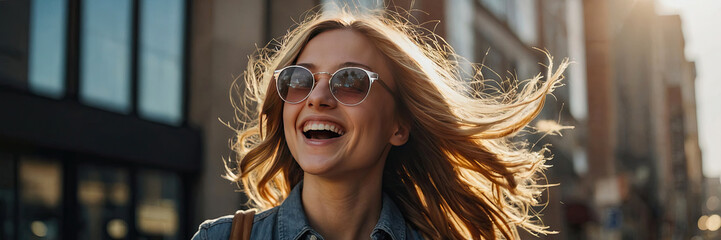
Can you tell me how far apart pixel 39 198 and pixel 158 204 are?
7.46 ft

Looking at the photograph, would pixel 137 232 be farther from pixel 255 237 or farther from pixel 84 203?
pixel 255 237

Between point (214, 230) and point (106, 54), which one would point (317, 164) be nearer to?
point (214, 230)

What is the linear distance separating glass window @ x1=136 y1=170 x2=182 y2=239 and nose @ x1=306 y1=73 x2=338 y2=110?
28.1ft

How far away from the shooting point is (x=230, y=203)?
11.7 meters

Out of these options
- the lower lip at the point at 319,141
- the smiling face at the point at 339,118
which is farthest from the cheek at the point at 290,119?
the lower lip at the point at 319,141

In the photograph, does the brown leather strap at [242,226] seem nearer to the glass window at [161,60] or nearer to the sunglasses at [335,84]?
the sunglasses at [335,84]

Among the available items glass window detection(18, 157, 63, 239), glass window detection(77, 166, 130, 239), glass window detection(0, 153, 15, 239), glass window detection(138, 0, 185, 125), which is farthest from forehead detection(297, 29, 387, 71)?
glass window detection(138, 0, 185, 125)

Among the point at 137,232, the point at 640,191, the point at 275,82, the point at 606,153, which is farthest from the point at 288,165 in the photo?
the point at 640,191

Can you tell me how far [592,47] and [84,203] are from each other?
32.2 metres

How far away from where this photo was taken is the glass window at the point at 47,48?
30.8ft

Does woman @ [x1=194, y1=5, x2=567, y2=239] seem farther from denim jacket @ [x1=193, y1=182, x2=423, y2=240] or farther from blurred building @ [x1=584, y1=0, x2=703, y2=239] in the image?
blurred building @ [x1=584, y1=0, x2=703, y2=239]

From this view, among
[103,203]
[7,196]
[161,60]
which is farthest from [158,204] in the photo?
[7,196]

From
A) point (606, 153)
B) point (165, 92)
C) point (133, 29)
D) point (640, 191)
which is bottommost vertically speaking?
point (640, 191)

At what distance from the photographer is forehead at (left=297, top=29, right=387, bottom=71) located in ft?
10.6
